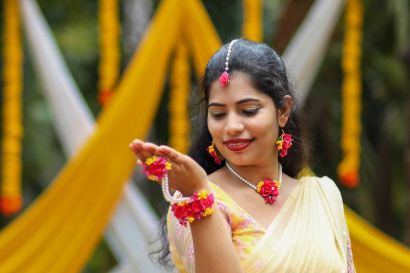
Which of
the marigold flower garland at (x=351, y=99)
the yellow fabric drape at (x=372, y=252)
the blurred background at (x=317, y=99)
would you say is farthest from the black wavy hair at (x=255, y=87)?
the blurred background at (x=317, y=99)

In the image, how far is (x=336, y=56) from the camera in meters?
6.73

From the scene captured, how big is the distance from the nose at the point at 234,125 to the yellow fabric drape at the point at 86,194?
2.33 meters

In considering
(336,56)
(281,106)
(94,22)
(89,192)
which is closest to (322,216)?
(281,106)

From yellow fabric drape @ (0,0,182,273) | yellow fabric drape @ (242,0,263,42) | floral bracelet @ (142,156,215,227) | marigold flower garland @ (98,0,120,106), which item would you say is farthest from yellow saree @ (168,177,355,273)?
marigold flower garland @ (98,0,120,106)

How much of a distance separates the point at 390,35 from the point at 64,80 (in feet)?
10.9

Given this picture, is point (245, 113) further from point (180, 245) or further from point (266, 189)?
point (180, 245)

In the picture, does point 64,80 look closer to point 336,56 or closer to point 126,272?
point 126,272

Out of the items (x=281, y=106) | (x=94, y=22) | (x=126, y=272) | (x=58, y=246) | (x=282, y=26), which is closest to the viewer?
(x=281, y=106)

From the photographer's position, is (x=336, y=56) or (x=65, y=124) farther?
(x=336, y=56)

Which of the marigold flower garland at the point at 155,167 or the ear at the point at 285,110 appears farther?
the ear at the point at 285,110

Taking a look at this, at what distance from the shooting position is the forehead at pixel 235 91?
5.82 ft

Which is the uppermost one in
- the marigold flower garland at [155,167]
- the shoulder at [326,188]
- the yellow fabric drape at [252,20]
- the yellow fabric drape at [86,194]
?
the marigold flower garland at [155,167]

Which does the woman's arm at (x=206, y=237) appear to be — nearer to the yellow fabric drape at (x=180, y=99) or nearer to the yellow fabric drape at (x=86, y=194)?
the yellow fabric drape at (x=86, y=194)

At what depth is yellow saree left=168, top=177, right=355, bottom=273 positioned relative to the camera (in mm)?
1725
